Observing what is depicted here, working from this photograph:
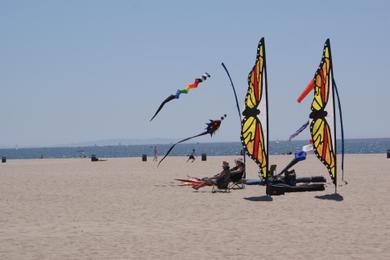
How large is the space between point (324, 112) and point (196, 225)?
7.49 m

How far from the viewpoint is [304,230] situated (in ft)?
41.1

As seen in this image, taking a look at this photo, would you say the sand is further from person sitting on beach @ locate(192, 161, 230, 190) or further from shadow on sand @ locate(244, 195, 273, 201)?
person sitting on beach @ locate(192, 161, 230, 190)

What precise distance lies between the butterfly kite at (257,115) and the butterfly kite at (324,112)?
143 cm

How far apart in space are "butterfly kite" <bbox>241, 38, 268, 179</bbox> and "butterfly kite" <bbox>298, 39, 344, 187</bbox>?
Answer: 1.43m

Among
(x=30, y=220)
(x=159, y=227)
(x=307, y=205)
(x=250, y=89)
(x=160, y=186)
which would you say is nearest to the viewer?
(x=159, y=227)

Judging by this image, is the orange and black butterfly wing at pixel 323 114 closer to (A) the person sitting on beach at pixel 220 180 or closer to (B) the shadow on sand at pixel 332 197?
(B) the shadow on sand at pixel 332 197

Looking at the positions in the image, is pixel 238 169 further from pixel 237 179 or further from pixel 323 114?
pixel 323 114

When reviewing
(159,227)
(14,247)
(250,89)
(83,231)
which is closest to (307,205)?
(250,89)

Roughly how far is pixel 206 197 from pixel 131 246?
31.6 ft

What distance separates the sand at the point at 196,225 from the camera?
10.4 m

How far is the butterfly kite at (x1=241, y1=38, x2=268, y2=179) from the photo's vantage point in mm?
19594

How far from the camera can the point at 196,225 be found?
534 inches

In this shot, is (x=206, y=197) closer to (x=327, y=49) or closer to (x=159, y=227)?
(x=327, y=49)

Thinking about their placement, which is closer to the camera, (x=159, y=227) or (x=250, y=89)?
(x=159, y=227)
